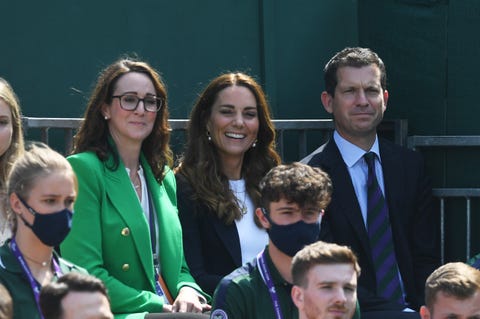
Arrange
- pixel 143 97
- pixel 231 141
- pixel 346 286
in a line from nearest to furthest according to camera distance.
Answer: pixel 346 286
pixel 143 97
pixel 231 141

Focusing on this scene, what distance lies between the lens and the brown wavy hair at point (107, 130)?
5379 millimetres

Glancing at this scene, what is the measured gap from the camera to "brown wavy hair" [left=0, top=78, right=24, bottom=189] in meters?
4.98

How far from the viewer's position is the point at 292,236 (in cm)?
466

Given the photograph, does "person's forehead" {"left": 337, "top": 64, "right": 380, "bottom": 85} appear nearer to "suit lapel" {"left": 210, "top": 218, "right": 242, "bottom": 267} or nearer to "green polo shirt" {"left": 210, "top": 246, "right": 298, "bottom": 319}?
"suit lapel" {"left": 210, "top": 218, "right": 242, "bottom": 267}

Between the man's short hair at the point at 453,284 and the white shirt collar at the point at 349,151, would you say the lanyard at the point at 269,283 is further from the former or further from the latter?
the white shirt collar at the point at 349,151

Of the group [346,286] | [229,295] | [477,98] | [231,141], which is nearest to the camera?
[346,286]

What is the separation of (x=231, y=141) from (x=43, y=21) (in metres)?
1.21

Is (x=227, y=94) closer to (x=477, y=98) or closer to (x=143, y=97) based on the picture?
(x=143, y=97)

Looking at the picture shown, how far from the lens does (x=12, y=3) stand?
5.93 metres

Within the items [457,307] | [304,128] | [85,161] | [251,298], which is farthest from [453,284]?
[304,128]

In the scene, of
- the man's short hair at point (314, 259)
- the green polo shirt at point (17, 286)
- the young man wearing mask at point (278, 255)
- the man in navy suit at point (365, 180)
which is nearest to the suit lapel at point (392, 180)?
the man in navy suit at point (365, 180)

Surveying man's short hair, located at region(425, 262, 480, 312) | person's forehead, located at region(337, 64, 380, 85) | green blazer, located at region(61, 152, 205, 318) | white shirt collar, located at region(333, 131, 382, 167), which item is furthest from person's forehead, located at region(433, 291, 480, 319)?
person's forehead, located at region(337, 64, 380, 85)

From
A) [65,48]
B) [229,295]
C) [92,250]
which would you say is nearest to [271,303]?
[229,295]

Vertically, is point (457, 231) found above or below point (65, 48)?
below
